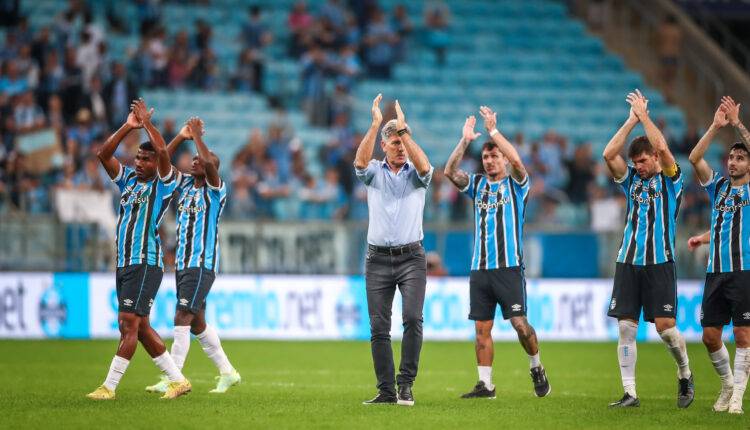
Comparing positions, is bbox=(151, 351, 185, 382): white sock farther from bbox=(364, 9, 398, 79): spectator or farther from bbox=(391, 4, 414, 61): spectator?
bbox=(391, 4, 414, 61): spectator

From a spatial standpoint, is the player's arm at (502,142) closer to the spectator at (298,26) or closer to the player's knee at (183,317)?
the player's knee at (183,317)

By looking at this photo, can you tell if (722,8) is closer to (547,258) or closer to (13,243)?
(547,258)

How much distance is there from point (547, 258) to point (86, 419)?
13008 mm

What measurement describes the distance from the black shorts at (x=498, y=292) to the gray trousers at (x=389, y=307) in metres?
1.27

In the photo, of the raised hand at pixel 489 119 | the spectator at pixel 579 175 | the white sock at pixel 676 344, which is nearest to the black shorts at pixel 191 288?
the raised hand at pixel 489 119

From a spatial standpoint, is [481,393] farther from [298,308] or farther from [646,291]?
[298,308]

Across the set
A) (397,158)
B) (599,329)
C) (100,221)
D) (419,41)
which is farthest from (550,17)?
(397,158)

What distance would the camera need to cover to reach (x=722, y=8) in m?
32.9

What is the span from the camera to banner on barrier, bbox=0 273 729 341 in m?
20.8

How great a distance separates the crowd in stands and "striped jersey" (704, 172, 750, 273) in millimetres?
11199

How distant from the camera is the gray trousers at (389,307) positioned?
1135cm

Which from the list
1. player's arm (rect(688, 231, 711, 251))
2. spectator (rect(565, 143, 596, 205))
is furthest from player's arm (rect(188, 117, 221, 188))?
spectator (rect(565, 143, 596, 205))

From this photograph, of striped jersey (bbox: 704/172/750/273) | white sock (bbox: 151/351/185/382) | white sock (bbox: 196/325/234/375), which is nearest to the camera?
striped jersey (bbox: 704/172/750/273)

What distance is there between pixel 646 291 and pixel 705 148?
1.45 meters
